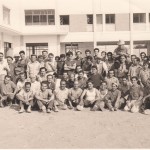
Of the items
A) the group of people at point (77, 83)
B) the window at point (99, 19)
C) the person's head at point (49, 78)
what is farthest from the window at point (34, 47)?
the person's head at point (49, 78)

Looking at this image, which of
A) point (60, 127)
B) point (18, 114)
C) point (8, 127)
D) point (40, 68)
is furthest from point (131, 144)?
point (40, 68)

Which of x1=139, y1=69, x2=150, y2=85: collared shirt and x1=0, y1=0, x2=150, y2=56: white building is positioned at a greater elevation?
x1=0, y1=0, x2=150, y2=56: white building

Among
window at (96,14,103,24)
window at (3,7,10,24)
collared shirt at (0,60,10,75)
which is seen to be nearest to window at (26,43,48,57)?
window at (3,7,10,24)

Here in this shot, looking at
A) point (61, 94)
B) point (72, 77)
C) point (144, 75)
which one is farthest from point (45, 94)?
point (144, 75)

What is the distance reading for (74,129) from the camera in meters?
7.25

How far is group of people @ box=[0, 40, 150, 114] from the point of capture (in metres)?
9.05

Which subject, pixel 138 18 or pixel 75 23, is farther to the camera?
pixel 138 18

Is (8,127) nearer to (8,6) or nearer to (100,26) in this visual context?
(8,6)

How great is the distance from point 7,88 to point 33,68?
3.71ft

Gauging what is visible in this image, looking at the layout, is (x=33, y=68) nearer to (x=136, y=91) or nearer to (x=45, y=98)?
(x=45, y=98)

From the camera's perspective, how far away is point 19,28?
76.4 feet

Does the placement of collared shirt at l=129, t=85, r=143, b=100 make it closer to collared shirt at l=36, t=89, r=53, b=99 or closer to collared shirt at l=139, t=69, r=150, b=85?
collared shirt at l=139, t=69, r=150, b=85

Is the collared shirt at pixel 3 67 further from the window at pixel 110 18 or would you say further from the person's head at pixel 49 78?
the window at pixel 110 18

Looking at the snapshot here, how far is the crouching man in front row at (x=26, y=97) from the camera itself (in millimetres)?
8891
